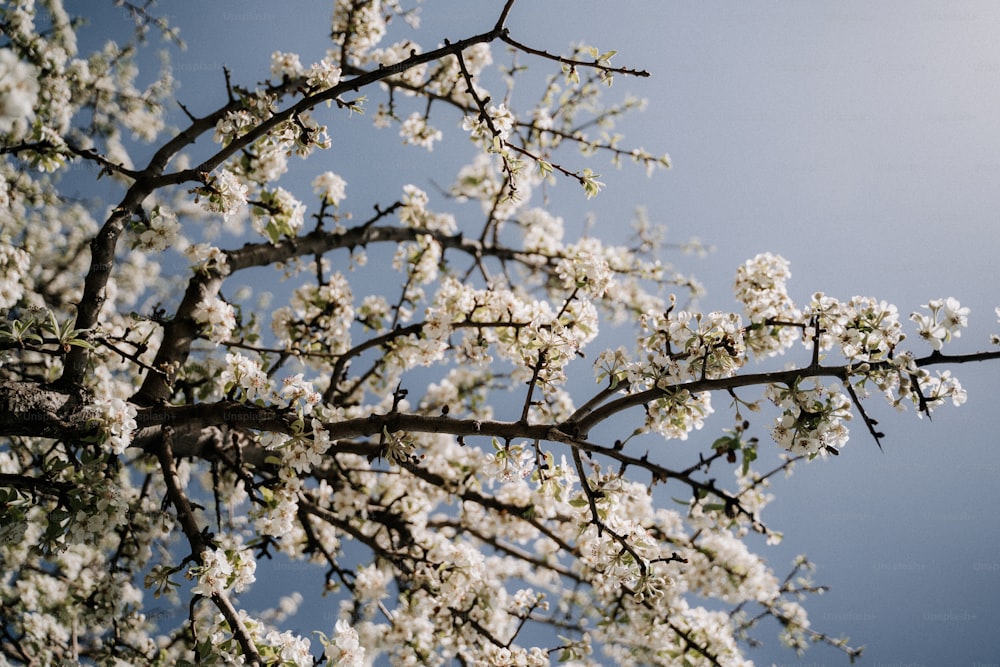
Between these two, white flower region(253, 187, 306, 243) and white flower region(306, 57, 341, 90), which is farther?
white flower region(253, 187, 306, 243)

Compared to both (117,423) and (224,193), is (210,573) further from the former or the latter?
(224,193)

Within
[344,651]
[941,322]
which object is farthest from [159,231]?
[941,322]

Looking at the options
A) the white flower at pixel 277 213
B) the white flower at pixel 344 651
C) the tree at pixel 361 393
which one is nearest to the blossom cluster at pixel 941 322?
the tree at pixel 361 393

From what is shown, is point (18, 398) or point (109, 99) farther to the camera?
point (109, 99)

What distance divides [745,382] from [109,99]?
6.80 metres

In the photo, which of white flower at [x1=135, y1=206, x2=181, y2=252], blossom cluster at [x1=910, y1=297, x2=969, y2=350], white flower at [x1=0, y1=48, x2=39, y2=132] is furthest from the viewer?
white flower at [x1=135, y1=206, x2=181, y2=252]

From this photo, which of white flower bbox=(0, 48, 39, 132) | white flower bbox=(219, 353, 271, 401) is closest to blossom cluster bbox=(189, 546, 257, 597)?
white flower bbox=(219, 353, 271, 401)

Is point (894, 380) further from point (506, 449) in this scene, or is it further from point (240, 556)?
point (240, 556)

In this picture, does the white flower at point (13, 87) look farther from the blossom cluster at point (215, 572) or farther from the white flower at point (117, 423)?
the blossom cluster at point (215, 572)

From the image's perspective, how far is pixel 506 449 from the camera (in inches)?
102

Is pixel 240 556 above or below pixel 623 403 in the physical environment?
below

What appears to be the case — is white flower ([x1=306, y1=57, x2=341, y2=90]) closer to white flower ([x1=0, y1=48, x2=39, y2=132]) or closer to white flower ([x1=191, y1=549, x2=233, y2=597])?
white flower ([x1=0, y1=48, x2=39, y2=132])

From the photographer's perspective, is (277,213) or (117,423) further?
(277,213)

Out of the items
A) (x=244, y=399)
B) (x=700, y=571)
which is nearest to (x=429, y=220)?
(x=244, y=399)
